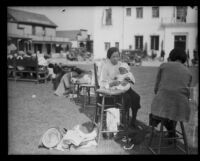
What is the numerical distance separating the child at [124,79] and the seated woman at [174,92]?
783 mm

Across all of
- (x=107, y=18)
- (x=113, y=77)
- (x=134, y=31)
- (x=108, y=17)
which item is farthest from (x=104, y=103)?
(x=134, y=31)

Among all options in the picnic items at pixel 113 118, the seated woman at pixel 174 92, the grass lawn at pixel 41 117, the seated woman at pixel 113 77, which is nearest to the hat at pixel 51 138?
the grass lawn at pixel 41 117

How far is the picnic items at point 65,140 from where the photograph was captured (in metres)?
4.51

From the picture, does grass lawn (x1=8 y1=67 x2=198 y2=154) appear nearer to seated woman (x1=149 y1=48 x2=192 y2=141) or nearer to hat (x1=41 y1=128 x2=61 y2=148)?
hat (x1=41 y1=128 x2=61 y2=148)


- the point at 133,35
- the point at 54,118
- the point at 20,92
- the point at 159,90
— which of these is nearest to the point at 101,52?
the point at 133,35

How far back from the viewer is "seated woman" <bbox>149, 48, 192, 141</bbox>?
4043 mm

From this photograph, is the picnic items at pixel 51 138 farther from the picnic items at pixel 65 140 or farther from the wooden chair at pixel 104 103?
the wooden chair at pixel 104 103

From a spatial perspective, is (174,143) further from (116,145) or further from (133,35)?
(133,35)

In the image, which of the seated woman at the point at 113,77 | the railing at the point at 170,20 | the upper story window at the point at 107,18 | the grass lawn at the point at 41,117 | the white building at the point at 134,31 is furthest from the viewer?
the upper story window at the point at 107,18

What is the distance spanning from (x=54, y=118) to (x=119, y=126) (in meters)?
1.61

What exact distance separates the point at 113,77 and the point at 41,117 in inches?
76.6

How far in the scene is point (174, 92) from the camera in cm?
406

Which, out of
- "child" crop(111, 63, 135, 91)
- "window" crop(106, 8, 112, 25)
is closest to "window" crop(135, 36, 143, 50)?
"window" crop(106, 8, 112, 25)

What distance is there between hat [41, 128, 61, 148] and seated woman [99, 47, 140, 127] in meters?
1.21
